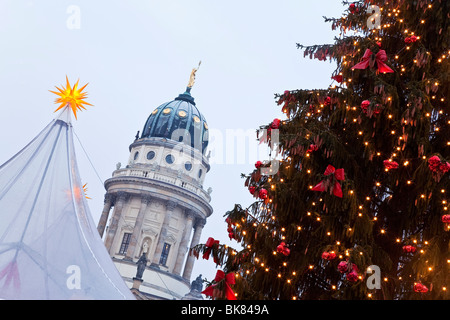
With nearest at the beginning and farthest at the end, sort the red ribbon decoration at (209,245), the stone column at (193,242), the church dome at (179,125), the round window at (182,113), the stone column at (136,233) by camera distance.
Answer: the red ribbon decoration at (209,245), the stone column at (136,233), the stone column at (193,242), the church dome at (179,125), the round window at (182,113)

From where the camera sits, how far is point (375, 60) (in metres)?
8.19

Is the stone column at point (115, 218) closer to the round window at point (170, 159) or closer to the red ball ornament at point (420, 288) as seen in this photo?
the round window at point (170, 159)

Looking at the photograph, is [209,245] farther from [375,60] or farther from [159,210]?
[159,210]

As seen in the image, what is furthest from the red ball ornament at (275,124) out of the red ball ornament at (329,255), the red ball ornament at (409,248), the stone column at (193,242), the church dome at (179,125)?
the church dome at (179,125)

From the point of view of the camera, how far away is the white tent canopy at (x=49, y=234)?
973 cm

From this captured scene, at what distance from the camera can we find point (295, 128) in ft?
29.3

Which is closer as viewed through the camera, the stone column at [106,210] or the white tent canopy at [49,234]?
the white tent canopy at [49,234]

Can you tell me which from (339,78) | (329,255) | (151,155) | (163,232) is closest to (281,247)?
(329,255)

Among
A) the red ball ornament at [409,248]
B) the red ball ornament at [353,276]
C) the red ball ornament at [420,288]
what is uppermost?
the red ball ornament at [409,248]

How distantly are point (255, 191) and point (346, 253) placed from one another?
2.11 metres

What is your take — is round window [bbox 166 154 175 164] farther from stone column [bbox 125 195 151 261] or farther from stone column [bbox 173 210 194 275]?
stone column [bbox 173 210 194 275]

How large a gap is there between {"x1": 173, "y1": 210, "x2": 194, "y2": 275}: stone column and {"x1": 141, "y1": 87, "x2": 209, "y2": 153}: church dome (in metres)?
7.28

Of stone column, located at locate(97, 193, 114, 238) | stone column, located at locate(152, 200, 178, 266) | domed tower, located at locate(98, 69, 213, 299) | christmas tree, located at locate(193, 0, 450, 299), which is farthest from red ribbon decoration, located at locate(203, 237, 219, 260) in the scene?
stone column, located at locate(97, 193, 114, 238)

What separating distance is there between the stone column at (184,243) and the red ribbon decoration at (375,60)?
44266mm
